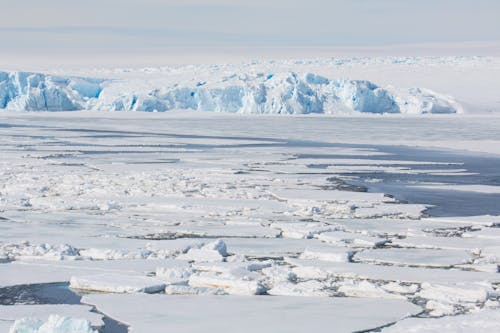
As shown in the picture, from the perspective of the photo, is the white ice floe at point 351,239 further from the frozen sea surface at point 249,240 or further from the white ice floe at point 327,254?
the white ice floe at point 327,254

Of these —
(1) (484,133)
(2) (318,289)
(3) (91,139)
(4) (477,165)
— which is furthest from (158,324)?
(1) (484,133)

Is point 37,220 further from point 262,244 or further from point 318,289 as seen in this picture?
point 318,289

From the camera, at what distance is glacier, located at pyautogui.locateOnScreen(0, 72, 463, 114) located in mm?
41719

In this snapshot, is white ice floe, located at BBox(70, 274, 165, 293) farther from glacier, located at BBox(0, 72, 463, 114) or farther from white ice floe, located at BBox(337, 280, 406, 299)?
glacier, located at BBox(0, 72, 463, 114)

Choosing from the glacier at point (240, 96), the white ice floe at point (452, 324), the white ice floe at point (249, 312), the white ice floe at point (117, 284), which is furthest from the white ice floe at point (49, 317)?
the glacier at point (240, 96)

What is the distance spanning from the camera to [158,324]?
496 centimetres

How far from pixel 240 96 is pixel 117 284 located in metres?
36.4

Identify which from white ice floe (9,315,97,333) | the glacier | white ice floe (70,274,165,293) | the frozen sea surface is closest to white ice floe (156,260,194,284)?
the frozen sea surface

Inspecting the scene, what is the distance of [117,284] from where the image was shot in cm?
593

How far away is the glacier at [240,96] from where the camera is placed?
41719 millimetres

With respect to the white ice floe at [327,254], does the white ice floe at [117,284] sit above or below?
above

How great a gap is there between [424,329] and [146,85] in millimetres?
43617

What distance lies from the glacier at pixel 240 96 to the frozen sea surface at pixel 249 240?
77.9ft

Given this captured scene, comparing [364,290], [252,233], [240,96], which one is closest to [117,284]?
[364,290]
